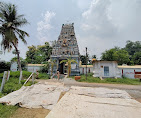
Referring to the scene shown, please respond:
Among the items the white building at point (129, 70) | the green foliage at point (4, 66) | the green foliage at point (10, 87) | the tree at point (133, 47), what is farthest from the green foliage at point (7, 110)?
the tree at point (133, 47)

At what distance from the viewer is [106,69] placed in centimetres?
1131

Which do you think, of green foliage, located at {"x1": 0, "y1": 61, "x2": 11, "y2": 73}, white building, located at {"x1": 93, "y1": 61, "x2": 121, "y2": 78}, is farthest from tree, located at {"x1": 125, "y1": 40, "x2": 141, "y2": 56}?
green foliage, located at {"x1": 0, "y1": 61, "x2": 11, "y2": 73}

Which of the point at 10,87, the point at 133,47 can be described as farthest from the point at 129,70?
the point at 133,47

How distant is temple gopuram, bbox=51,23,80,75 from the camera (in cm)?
1382

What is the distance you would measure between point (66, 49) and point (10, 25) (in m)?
9.24

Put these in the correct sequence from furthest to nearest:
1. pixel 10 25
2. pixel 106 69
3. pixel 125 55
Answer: pixel 125 55 < pixel 106 69 < pixel 10 25

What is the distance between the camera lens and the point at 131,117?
198cm

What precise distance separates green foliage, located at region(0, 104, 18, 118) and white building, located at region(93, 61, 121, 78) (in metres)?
10.5

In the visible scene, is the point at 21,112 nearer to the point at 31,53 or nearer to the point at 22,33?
the point at 22,33

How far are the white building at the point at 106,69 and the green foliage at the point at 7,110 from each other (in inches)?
414

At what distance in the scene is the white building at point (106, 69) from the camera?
11.1 m

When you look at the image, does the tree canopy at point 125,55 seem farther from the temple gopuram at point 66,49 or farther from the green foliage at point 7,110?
the green foliage at point 7,110

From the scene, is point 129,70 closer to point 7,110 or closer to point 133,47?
point 7,110

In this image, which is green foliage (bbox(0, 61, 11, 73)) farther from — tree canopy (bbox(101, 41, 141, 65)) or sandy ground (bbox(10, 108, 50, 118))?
tree canopy (bbox(101, 41, 141, 65))
